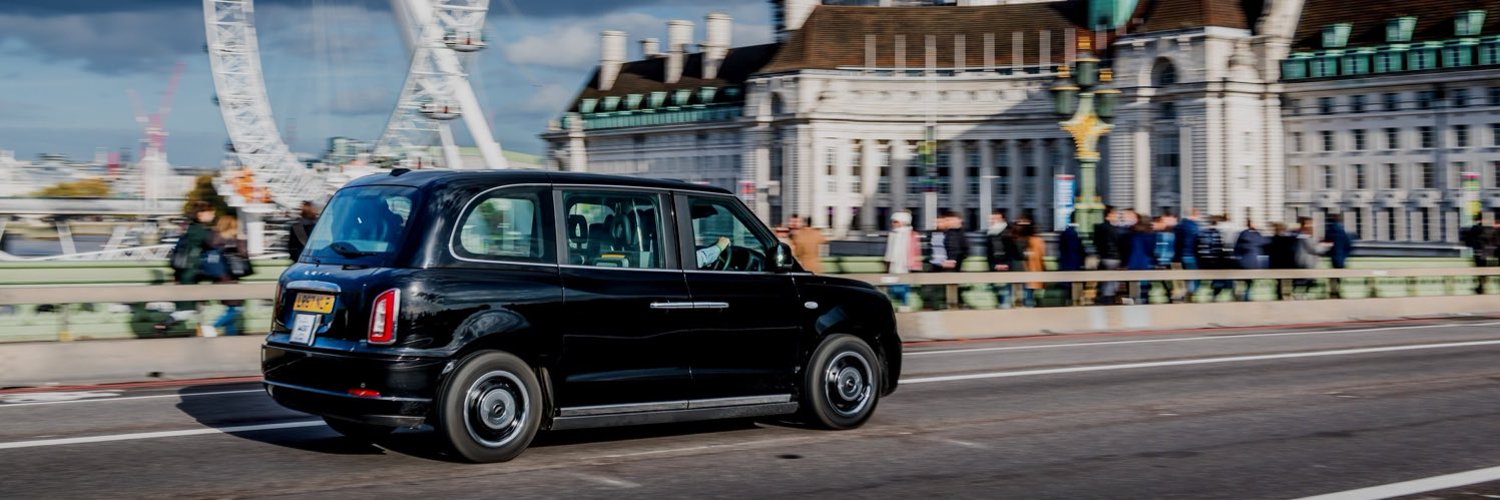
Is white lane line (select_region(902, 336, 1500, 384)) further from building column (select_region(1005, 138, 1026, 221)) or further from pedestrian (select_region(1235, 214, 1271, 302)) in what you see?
building column (select_region(1005, 138, 1026, 221))

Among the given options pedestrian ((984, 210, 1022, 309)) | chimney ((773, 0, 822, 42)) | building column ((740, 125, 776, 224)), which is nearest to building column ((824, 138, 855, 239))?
building column ((740, 125, 776, 224))

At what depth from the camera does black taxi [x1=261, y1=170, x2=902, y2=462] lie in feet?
30.7

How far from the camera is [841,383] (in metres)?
11.4

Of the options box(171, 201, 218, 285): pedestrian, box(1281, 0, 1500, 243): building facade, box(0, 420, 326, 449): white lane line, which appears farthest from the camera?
box(1281, 0, 1500, 243): building facade

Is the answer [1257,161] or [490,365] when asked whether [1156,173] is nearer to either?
[1257,161]

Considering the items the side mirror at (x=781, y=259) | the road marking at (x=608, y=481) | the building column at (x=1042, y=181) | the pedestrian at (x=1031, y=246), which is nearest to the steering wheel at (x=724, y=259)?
the side mirror at (x=781, y=259)

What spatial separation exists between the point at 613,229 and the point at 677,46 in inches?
6485

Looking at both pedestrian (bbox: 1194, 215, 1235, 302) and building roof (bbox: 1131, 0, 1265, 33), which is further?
building roof (bbox: 1131, 0, 1265, 33)

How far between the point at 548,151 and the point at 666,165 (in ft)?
57.5

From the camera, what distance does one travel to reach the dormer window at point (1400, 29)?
4542 inches

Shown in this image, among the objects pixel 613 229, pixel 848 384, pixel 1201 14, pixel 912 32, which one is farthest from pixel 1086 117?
pixel 912 32

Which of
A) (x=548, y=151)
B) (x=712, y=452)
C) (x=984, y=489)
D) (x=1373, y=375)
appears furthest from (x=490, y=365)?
(x=548, y=151)

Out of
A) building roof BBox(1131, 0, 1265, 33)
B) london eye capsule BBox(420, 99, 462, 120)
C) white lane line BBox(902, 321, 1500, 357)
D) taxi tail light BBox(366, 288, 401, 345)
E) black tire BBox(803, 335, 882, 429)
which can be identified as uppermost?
building roof BBox(1131, 0, 1265, 33)

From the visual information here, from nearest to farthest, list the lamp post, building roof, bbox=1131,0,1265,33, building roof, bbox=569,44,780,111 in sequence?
1. the lamp post
2. building roof, bbox=1131,0,1265,33
3. building roof, bbox=569,44,780,111
